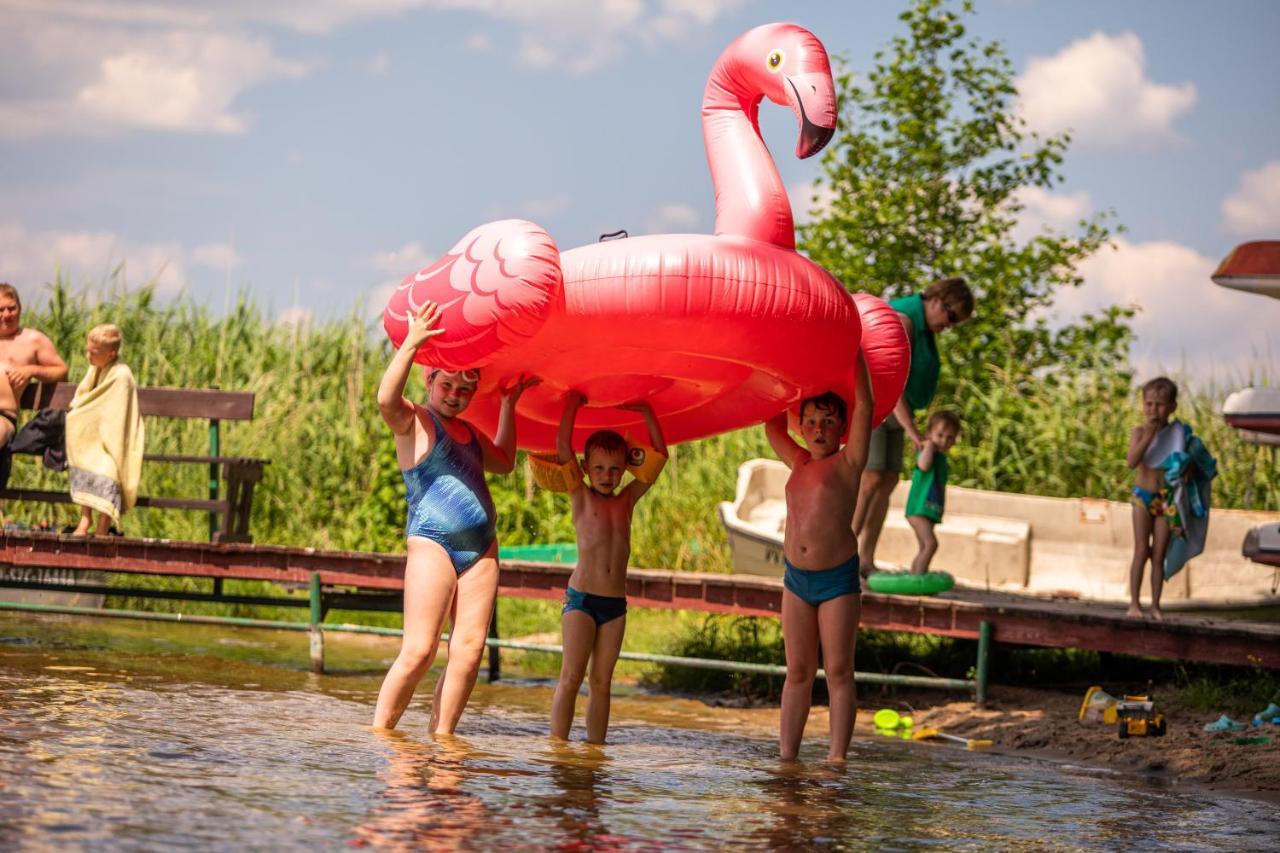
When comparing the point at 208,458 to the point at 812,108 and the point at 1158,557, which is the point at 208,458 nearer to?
the point at 812,108

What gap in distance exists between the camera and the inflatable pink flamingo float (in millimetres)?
5402

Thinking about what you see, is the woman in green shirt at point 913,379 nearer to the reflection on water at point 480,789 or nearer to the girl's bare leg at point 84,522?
the reflection on water at point 480,789

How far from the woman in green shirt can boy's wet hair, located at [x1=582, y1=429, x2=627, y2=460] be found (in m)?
1.86

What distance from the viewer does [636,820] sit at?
4305 mm

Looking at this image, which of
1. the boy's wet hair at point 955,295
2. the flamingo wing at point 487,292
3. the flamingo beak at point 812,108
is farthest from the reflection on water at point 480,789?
the flamingo beak at point 812,108

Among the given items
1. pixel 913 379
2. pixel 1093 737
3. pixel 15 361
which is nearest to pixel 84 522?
pixel 15 361

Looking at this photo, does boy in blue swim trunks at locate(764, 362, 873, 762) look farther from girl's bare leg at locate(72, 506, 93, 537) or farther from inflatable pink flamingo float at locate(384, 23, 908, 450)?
girl's bare leg at locate(72, 506, 93, 537)

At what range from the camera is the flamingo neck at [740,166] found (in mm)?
5926

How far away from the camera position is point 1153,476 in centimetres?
857

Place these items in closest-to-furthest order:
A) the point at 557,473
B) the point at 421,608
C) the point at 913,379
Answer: the point at 421,608
the point at 557,473
the point at 913,379

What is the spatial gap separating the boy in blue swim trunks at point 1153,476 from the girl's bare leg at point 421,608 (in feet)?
15.2

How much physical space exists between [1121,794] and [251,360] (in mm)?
10959

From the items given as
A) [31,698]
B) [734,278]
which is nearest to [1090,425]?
[734,278]

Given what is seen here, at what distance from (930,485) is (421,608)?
4.29 m
